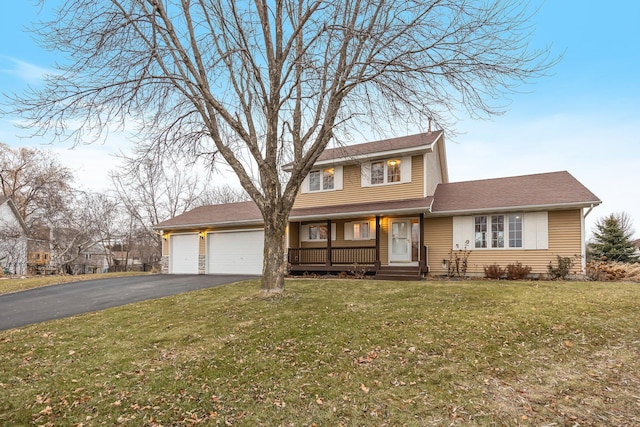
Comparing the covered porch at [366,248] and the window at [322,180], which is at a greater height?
the window at [322,180]

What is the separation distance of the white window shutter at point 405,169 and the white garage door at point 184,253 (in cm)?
1170

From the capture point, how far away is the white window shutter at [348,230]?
51.0 feet

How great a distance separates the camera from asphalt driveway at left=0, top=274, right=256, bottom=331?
8.87m

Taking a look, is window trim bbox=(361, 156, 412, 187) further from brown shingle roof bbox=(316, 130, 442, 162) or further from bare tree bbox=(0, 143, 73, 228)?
bare tree bbox=(0, 143, 73, 228)

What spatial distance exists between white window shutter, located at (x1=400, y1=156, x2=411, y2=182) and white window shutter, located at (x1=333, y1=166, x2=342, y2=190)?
2866mm

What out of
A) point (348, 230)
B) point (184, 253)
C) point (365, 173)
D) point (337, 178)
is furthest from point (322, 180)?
point (184, 253)

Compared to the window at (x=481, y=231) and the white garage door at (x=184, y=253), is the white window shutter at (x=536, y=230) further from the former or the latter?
the white garage door at (x=184, y=253)

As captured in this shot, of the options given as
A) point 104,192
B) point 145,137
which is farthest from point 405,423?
point 104,192

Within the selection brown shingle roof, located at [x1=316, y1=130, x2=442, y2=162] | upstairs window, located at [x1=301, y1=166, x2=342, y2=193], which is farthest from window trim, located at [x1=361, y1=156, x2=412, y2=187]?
upstairs window, located at [x1=301, y1=166, x2=342, y2=193]

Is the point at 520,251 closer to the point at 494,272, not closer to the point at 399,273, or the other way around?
the point at 494,272

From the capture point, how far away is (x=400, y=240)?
14.5 metres

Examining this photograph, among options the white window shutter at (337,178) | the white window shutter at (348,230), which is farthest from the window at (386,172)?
the white window shutter at (348,230)

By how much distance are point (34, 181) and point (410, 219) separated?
109 ft

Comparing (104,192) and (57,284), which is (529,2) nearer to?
(57,284)
